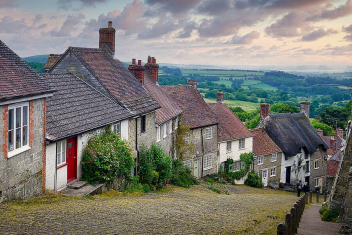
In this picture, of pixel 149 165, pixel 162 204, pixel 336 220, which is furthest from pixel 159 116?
pixel 336 220

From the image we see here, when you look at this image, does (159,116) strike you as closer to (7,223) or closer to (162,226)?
(162,226)

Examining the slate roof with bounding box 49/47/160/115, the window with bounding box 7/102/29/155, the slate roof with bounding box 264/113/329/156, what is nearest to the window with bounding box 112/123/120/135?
the slate roof with bounding box 49/47/160/115

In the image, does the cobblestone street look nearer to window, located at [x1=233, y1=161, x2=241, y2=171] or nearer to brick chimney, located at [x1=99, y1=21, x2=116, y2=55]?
brick chimney, located at [x1=99, y1=21, x2=116, y2=55]

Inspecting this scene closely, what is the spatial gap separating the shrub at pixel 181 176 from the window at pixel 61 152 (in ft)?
40.8

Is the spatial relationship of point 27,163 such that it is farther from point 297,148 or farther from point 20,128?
point 297,148

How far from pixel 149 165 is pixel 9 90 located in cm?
1239

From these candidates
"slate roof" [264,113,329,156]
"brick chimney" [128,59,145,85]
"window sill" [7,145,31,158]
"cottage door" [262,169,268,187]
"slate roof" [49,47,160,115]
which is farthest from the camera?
"slate roof" [264,113,329,156]

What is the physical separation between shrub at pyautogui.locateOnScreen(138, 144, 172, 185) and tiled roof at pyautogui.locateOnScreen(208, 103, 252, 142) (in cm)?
1477

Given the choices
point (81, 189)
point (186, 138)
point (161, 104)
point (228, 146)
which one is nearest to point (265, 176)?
point (228, 146)

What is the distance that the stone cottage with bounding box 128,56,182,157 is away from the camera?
2906 cm

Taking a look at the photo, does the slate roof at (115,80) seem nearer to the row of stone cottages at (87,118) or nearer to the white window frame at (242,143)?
the row of stone cottages at (87,118)

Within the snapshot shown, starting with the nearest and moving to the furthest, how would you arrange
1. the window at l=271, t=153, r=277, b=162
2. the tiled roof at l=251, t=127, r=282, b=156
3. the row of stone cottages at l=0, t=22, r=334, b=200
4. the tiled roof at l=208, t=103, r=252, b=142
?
1. the row of stone cottages at l=0, t=22, r=334, b=200
2. the tiled roof at l=208, t=103, r=252, b=142
3. the tiled roof at l=251, t=127, r=282, b=156
4. the window at l=271, t=153, r=277, b=162

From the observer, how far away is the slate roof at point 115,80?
79.8 ft

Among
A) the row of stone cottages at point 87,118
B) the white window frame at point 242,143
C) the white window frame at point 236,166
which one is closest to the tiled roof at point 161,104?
the row of stone cottages at point 87,118
